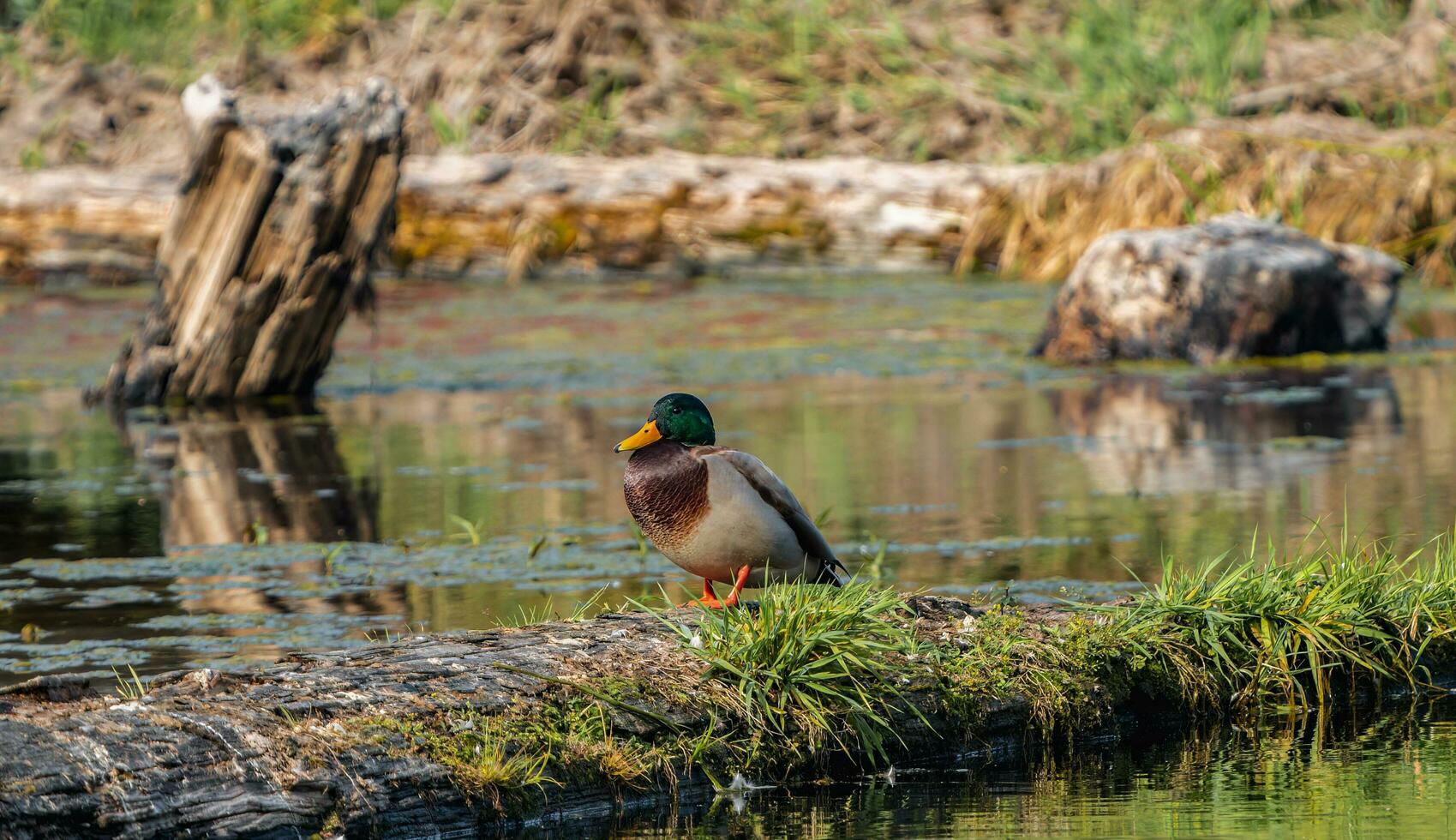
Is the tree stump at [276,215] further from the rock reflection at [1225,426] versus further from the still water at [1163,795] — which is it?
the still water at [1163,795]

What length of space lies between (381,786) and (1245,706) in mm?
2357

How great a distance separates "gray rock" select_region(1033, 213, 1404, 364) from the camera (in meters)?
13.2

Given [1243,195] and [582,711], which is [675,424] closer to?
[582,711]

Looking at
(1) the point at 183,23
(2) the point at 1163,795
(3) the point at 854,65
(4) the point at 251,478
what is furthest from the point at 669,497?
(1) the point at 183,23

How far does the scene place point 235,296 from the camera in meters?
11.6

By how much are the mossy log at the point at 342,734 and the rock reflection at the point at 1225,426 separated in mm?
4440

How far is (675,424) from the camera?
18.2 ft

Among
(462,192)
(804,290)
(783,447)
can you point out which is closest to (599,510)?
(783,447)

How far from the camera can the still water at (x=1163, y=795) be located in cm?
438

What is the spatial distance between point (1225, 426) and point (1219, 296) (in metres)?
2.57

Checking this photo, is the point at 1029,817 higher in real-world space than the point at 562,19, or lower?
lower

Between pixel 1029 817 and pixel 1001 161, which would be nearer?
pixel 1029 817

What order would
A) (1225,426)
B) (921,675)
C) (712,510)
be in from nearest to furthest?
(921,675)
(712,510)
(1225,426)

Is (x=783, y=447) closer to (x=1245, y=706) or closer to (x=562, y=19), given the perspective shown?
(x=1245, y=706)
